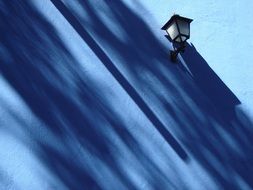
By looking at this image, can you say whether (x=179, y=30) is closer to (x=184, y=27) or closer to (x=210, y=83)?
(x=184, y=27)

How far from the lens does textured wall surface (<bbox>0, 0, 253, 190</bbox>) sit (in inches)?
126

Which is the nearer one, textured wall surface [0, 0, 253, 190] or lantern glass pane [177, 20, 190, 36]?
textured wall surface [0, 0, 253, 190]

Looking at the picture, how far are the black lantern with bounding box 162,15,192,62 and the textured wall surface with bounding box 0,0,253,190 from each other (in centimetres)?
17

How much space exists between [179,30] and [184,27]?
67 mm

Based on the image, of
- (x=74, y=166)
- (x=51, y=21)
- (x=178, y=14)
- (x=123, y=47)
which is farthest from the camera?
(x=178, y=14)

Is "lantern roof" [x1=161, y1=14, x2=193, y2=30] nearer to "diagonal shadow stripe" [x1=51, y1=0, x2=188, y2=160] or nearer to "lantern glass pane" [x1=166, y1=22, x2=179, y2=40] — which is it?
"lantern glass pane" [x1=166, y1=22, x2=179, y2=40]

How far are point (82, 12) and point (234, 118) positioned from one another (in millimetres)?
1638

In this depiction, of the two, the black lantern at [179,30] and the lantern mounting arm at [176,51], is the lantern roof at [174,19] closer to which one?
the black lantern at [179,30]

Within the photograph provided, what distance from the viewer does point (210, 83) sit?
4164mm

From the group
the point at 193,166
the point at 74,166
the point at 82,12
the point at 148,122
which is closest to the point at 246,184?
the point at 193,166

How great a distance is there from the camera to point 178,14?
424 centimetres

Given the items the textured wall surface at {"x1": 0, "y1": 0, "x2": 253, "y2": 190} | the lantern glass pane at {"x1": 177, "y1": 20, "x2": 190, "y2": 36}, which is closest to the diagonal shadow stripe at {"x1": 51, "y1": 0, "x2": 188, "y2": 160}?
the textured wall surface at {"x1": 0, "y1": 0, "x2": 253, "y2": 190}

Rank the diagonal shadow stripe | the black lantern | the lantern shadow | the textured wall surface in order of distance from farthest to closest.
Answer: the lantern shadow → the black lantern → the diagonal shadow stripe → the textured wall surface

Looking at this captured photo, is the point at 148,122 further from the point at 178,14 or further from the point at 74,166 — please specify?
the point at 178,14
